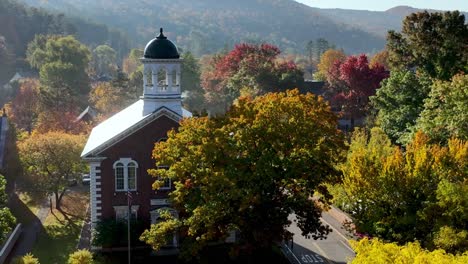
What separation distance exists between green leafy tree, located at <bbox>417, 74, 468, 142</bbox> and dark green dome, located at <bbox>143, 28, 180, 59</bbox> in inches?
Answer: 820

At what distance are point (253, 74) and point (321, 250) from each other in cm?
4641

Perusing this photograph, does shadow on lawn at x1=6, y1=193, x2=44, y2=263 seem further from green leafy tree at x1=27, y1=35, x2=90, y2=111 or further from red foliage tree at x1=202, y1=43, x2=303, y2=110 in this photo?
red foliage tree at x1=202, y1=43, x2=303, y2=110

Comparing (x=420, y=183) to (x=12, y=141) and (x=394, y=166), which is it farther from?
(x=12, y=141)

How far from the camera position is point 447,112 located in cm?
4222

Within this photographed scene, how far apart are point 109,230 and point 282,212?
11890 mm

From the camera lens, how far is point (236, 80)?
269 ft

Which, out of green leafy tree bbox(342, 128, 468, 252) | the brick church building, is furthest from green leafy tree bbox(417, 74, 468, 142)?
the brick church building

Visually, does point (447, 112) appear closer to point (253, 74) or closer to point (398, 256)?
point (398, 256)

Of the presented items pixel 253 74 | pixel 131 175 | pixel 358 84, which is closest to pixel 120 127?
pixel 131 175

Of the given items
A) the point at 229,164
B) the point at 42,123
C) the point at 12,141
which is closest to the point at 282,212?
the point at 229,164

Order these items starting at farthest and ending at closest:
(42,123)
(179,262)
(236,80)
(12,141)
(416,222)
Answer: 1. (236,80)
2. (42,123)
3. (12,141)
4. (179,262)
5. (416,222)

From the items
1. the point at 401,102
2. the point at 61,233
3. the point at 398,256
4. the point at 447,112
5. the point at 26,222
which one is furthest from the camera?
the point at 401,102

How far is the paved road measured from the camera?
35.1m

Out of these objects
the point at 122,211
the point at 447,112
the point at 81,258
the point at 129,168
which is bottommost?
the point at 81,258
